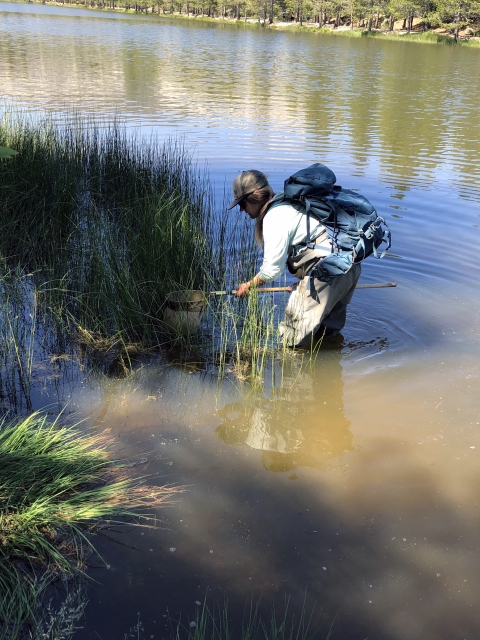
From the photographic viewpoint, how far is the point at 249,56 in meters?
30.8

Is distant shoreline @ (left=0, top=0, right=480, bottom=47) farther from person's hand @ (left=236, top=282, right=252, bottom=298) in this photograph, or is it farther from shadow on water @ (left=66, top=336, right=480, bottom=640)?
shadow on water @ (left=66, top=336, right=480, bottom=640)

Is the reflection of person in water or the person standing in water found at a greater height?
the person standing in water

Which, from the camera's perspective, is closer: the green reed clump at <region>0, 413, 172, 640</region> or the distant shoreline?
the green reed clump at <region>0, 413, 172, 640</region>

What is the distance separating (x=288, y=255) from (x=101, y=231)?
1.84m

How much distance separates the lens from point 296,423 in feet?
12.0

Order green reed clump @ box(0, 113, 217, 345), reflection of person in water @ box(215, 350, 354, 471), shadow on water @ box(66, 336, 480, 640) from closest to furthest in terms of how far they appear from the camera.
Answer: shadow on water @ box(66, 336, 480, 640) < reflection of person in water @ box(215, 350, 354, 471) < green reed clump @ box(0, 113, 217, 345)

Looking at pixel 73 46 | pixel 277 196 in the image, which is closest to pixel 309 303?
pixel 277 196

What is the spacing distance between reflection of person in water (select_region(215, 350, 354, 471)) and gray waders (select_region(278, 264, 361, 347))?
0.31 meters

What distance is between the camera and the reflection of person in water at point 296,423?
10.9ft

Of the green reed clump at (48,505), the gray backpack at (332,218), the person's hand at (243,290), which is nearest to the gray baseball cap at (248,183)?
the gray backpack at (332,218)

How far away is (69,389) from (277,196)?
1857 mm

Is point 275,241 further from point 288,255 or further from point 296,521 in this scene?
point 296,521

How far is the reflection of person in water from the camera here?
10.9ft

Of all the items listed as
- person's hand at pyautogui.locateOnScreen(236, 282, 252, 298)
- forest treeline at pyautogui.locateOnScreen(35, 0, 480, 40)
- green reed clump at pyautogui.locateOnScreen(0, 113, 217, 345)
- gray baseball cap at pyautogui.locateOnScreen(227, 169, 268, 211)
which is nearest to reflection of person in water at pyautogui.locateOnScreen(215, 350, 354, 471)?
person's hand at pyautogui.locateOnScreen(236, 282, 252, 298)
